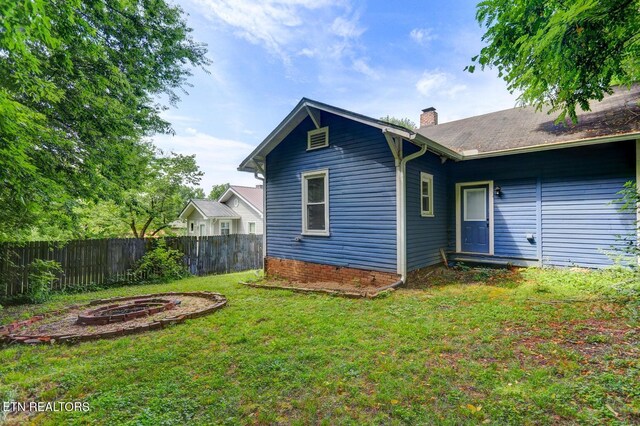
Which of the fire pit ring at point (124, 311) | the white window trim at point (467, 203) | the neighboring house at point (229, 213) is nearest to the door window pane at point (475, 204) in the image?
the white window trim at point (467, 203)

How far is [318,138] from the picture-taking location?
7809mm

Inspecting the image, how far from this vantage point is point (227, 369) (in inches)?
120

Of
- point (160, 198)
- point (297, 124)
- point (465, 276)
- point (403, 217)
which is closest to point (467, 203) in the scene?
point (465, 276)

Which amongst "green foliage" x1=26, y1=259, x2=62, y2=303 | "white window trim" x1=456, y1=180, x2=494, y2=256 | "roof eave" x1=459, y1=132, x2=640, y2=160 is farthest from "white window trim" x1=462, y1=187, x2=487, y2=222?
"green foliage" x1=26, y1=259, x2=62, y2=303

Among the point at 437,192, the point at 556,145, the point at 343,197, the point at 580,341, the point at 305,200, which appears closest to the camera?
the point at 580,341

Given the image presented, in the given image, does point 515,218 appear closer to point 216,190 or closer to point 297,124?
point 297,124

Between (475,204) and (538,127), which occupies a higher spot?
(538,127)

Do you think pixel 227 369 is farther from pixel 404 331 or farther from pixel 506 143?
pixel 506 143

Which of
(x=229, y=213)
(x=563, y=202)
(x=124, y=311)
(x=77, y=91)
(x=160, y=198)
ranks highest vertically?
(x=77, y=91)

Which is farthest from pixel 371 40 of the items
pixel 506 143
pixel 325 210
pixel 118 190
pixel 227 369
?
pixel 227 369

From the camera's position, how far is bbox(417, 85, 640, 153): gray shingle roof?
21.1ft

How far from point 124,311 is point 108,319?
51cm

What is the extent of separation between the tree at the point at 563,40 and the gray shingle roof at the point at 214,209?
58.1ft

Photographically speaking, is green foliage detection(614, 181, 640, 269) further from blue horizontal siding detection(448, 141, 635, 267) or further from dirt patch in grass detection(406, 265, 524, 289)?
dirt patch in grass detection(406, 265, 524, 289)
